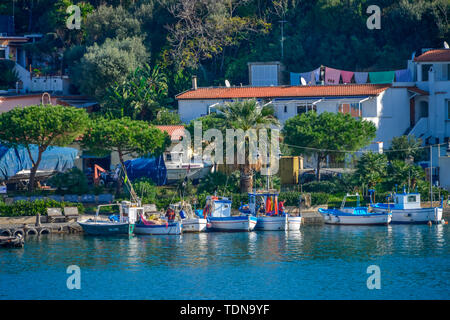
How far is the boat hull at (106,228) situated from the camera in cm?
6250

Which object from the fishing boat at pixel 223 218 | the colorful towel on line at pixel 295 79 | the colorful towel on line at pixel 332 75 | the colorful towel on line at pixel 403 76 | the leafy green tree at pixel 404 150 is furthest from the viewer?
the colorful towel on line at pixel 295 79

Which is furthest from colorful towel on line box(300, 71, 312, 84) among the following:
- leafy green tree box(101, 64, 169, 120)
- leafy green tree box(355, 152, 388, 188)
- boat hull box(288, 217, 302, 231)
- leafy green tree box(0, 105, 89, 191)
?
boat hull box(288, 217, 302, 231)

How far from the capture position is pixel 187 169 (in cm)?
7200

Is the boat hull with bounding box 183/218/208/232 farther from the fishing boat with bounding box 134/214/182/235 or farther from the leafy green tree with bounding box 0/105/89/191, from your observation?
→ the leafy green tree with bounding box 0/105/89/191

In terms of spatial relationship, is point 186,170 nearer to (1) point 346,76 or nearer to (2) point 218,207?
(2) point 218,207

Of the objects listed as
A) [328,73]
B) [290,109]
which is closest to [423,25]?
[328,73]

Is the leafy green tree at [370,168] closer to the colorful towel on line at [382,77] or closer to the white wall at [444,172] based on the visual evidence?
the white wall at [444,172]

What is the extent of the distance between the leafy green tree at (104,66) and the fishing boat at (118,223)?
96.6ft

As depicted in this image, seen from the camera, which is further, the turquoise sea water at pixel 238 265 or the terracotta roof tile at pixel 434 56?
the terracotta roof tile at pixel 434 56

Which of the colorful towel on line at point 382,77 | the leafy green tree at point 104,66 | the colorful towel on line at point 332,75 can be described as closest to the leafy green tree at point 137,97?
the leafy green tree at point 104,66

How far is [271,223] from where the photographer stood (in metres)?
64.7

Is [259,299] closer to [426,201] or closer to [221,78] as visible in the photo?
[426,201]

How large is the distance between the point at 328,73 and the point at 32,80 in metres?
33.8

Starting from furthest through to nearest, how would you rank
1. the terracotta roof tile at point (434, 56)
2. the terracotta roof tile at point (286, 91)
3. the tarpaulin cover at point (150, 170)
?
1. the terracotta roof tile at point (434, 56)
2. the terracotta roof tile at point (286, 91)
3. the tarpaulin cover at point (150, 170)
